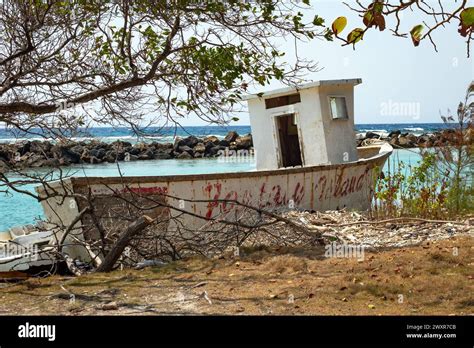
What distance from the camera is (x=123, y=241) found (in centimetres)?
794

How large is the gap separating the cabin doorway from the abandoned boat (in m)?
0.03

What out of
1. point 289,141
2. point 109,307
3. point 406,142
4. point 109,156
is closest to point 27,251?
point 109,307

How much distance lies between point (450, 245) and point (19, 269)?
6539 millimetres

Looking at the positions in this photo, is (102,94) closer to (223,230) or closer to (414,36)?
(223,230)

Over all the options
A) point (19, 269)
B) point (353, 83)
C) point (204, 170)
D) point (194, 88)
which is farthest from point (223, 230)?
point (204, 170)

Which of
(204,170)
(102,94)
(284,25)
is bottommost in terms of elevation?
(204,170)

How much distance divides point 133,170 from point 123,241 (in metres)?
34.2

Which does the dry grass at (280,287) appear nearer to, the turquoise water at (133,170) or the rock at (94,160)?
the turquoise water at (133,170)

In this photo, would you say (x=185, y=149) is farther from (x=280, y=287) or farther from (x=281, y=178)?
(x=280, y=287)

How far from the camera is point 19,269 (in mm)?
10000

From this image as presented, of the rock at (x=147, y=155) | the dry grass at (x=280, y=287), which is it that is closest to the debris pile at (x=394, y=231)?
the dry grass at (x=280, y=287)

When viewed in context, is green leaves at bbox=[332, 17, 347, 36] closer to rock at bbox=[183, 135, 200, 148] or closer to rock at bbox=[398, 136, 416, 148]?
rock at bbox=[398, 136, 416, 148]

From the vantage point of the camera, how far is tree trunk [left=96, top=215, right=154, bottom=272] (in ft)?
25.8

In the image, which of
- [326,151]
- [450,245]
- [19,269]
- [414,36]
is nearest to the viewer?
[414,36]
